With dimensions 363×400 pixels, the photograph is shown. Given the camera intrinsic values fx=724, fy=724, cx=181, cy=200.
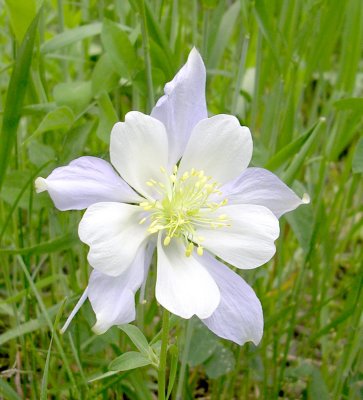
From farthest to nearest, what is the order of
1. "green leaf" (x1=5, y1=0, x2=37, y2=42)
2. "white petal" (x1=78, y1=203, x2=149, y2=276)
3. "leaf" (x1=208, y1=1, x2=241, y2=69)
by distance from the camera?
"leaf" (x1=208, y1=1, x2=241, y2=69), "green leaf" (x1=5, y1=0, x2=37, y2=42), "white petal" (x1=78, y1=203, x2=149, y2=276)

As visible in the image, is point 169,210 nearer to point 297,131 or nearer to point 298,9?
point 298,9

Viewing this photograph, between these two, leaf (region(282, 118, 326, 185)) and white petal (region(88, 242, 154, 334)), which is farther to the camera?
leaf (region(282, 118, 326, 185))

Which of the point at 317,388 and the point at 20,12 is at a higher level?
the point at 20,12

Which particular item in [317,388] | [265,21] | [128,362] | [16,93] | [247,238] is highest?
[265,21]

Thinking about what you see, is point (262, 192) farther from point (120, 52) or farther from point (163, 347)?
point (120, 52)

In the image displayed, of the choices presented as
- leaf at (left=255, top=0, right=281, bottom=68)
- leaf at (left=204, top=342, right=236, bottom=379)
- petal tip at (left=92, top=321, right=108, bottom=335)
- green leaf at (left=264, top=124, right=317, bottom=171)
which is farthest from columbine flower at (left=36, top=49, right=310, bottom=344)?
leaf at (left=204, top=342, right=236, bottom=379)

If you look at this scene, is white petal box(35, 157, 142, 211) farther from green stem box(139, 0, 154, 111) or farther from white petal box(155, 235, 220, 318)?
green stem box(139, 0, 154, 111)

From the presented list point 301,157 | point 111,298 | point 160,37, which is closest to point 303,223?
point 301,157
